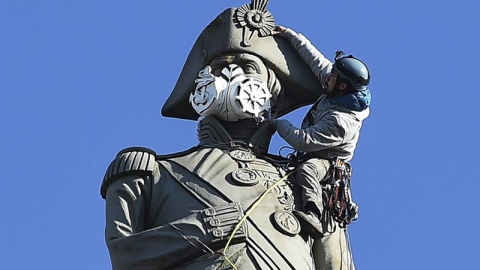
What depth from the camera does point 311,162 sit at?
14.1 metres

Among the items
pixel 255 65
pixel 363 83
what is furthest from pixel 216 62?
pixel 363 83

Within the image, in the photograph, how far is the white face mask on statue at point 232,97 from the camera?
47.3 ft

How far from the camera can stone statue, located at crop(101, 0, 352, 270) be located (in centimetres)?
1326

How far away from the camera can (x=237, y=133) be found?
47.8ft

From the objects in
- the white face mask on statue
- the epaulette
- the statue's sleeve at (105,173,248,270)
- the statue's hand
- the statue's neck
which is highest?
the statue's hand

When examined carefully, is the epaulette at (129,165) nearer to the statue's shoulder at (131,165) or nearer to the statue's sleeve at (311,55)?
the statue's shoulder at (131,165)

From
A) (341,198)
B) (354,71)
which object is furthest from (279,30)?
(341,198)

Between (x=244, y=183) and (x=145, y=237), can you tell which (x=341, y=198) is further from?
(x=145, y=237)

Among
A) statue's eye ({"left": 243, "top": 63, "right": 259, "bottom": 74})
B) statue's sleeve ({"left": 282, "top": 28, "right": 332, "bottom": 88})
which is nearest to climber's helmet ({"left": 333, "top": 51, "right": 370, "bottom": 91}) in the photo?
statue's sleeve ({"left": 282, "top": 28, "right": 332, "bottom": 88})

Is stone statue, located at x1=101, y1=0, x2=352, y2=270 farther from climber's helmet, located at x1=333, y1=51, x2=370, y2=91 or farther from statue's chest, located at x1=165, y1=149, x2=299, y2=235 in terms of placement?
climber's helmet, located at x1=333, y1=51, x2=370, y2=91

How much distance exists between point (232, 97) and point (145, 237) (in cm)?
166

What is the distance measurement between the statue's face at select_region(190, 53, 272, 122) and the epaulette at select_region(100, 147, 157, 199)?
31.6 inches

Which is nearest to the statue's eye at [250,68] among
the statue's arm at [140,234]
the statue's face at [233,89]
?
the statue's face at [233,89]

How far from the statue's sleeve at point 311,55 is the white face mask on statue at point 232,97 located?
19.0 inches
